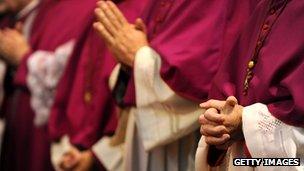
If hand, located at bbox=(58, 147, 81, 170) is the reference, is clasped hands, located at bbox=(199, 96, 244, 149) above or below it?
above

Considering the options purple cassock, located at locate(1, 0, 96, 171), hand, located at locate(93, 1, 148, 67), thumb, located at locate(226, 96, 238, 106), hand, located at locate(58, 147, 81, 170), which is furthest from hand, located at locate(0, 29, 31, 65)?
thumb, located at locate(226, 96, 238, 106)

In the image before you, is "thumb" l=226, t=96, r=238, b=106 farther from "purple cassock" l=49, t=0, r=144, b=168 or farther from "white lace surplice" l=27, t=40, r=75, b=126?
"white lace surplice" l=27, t=40, r=75, b=126

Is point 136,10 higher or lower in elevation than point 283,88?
higher

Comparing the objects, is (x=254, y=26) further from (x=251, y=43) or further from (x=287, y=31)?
(x=287, y=31)

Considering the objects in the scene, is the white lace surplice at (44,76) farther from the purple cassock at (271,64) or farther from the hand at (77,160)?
the purple cassock at (271,64)

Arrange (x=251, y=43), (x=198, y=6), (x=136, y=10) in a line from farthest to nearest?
(x=136, y=10) < (x=198, y=6) < (x=251, y=43)

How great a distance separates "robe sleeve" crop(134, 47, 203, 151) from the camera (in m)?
1.54

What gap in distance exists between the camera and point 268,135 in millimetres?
1173

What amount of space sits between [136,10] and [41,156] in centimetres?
74

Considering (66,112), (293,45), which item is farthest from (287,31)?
(66,112)

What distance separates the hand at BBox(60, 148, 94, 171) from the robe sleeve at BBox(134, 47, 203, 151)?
0.36 metres

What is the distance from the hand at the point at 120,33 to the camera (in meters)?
1.62

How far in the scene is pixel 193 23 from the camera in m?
1.56

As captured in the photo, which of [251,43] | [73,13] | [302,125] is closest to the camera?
[302,125]
